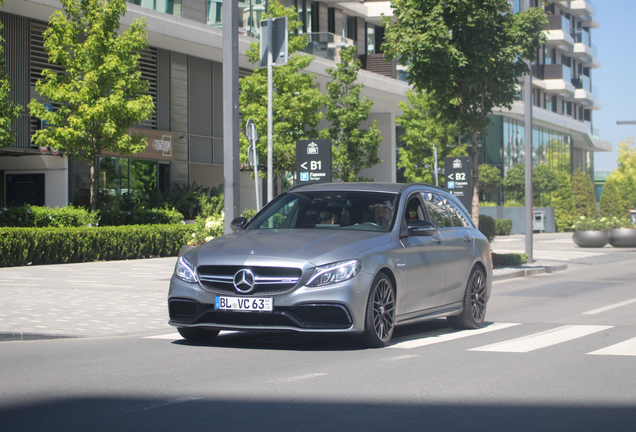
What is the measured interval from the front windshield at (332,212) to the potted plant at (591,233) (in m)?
27.1

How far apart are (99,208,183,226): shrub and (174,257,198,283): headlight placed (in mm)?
17565

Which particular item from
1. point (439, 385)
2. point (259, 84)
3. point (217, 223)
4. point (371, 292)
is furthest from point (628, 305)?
point (259, 84)

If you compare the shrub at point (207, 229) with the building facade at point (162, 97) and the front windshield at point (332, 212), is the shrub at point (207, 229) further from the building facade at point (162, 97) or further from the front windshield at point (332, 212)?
the front windshield at point (332, 212)

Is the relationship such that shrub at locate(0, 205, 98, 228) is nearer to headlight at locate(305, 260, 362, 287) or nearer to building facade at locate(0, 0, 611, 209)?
building facade at locate(0, 0, 611, 209)

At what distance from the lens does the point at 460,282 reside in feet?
31.1

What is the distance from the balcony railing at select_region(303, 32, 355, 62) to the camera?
119 ft

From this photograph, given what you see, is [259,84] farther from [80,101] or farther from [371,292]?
[371,292]

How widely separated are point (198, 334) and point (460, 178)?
1594 centimetres

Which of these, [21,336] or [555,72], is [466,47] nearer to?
[21,336]

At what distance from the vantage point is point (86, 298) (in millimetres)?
12219

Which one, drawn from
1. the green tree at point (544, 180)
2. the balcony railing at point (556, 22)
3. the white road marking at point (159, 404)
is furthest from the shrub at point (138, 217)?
the balcony railing at point (556, 22)

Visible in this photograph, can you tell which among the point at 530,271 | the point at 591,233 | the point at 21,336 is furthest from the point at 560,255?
the point at 21,336

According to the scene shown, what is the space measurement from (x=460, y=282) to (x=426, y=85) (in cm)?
1265

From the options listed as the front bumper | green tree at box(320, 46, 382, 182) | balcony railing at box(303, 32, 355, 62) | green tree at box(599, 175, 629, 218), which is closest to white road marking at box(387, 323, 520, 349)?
the front bumper
